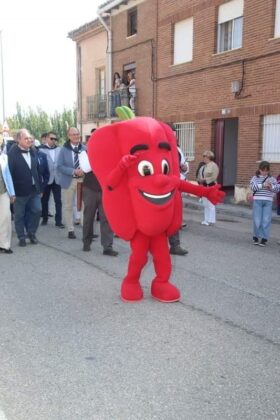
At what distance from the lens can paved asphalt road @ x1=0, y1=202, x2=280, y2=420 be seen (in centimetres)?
285

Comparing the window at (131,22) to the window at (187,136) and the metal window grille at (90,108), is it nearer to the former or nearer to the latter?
the metal window grille at (90,108)

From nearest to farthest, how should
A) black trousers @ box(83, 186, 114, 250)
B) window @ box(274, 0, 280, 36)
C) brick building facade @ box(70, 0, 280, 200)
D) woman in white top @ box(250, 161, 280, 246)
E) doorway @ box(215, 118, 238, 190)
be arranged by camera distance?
1. black trousers @ box(83, 186, 114, 250)
2. woman in white top @ box(250, 161, 280, 246)
3. window @ box(274, 0, 280, 36)
4. brick building facade @ box(70, 0, 280, 200)
5. doorway @ box(215, 118, 238, 190)

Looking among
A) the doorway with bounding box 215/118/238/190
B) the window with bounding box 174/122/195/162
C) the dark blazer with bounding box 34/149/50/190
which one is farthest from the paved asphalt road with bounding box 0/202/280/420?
the window with bounding box 174/122/195/162

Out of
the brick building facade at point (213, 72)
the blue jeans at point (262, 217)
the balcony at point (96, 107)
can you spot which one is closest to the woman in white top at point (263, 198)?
the blue jeans at point (262, 217)

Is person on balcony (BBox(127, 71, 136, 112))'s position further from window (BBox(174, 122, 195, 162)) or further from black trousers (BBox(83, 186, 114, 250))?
black trousers (BBox(83, 186, 114, 250))

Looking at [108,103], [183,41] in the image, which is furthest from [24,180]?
[108,103]

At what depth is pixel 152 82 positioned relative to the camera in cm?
1706

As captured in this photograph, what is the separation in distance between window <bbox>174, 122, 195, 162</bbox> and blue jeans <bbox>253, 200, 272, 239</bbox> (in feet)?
25.9

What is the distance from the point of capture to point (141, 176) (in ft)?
13.9

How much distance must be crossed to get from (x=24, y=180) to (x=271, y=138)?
7.69m

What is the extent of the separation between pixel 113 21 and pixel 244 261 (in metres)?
15.3

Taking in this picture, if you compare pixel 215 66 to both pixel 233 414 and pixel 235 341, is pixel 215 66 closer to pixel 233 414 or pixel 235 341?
pixel 235 341

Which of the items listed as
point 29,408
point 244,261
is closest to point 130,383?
point 29,408

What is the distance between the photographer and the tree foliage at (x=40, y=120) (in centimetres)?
5156
